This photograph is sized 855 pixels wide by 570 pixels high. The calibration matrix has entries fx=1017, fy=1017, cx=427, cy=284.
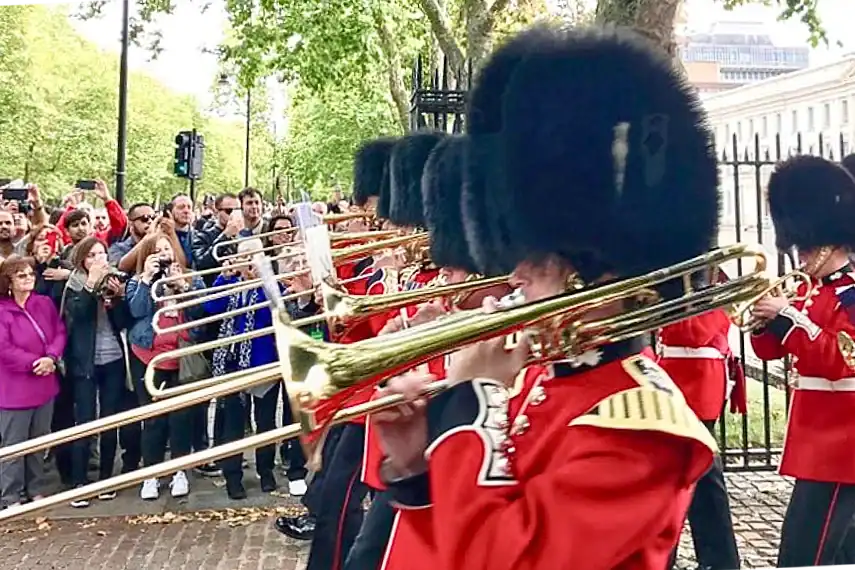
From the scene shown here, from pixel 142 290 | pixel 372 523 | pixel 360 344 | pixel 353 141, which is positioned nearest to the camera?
pixel 360 344

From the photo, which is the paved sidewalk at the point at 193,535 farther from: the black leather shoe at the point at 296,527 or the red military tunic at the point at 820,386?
the red military tunic at the point at 820,386

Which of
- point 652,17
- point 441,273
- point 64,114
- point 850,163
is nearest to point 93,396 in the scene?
point 441,273

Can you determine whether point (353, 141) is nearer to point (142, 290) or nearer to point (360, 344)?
point (142, 290)

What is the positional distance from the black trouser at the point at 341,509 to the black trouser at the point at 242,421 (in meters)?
2.26

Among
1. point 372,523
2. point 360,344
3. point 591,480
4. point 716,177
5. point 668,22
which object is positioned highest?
point 668,22

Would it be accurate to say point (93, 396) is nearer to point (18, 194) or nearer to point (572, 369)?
point (18, 194)

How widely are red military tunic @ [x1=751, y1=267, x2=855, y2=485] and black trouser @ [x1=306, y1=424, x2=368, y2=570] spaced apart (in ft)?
5.44

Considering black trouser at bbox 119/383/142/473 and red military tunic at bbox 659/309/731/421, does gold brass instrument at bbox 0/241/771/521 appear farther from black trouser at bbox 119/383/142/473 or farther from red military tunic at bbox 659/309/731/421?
black trouser at bbox 119/383/142/473

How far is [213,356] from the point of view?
6418 millimetres

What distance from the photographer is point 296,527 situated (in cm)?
568

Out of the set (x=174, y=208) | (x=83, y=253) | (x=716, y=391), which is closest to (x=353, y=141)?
(x=174, y=208)

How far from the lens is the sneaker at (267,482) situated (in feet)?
21.5

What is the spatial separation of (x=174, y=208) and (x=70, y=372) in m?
2.16

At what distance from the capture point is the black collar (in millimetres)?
1987
